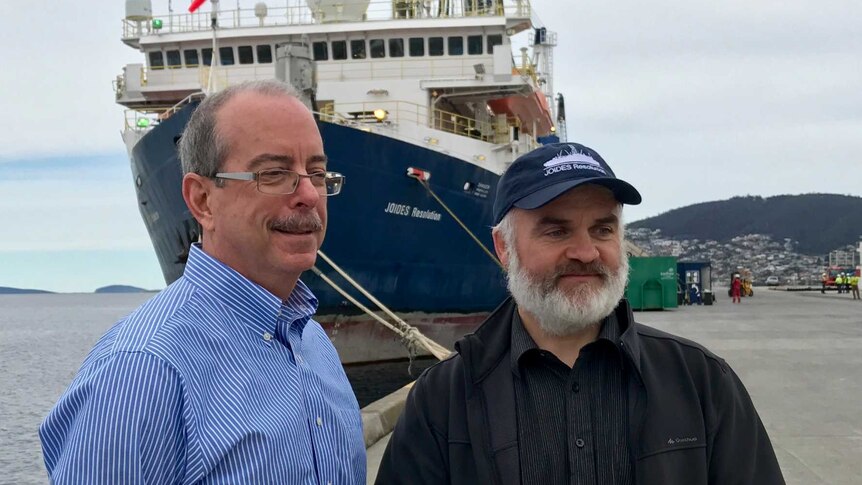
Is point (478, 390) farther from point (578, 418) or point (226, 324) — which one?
point (226, 324)

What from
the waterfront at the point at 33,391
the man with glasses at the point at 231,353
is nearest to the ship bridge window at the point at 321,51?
the waterfront at the point at 33,391

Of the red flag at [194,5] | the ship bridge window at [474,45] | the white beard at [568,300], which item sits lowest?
the white beard at [568,300]

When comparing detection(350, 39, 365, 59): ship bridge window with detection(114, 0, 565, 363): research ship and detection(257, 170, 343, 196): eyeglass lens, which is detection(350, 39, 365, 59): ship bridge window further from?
detection(257, 170, 343, 196): eyeglass lens

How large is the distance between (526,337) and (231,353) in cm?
80

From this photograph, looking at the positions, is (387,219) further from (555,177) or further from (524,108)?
(555,177)

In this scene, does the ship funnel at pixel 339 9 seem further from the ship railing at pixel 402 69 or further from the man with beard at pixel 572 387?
the man with beard at pixel 572 387

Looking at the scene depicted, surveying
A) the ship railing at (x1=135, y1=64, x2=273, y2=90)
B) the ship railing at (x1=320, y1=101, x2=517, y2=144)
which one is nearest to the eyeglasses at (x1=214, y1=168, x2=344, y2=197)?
the ship railing at (x1=320, y1=101, x2=517, y2=144)

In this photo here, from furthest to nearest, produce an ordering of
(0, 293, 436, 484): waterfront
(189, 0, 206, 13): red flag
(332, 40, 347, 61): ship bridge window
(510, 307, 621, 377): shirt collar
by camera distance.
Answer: (332, 40, 347, 61): ship bridge window, (189, 0, 206, 13): red flag, (0, 293, 436, 484): waterfront, (510, 307, 621, 377): shirt collar

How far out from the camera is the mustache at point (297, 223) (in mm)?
2131

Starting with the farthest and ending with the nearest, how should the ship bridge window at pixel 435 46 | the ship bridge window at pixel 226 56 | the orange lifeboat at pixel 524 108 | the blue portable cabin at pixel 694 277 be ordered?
the blue portable cabin at pixel 694 277 → the orange lifeboat at pixel 524 108 → the ship bridge window at pixel 226 56 → the ship bridge window at pixel 435 46

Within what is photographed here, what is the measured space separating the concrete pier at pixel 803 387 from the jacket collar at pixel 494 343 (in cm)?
298

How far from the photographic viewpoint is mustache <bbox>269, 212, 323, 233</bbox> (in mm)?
2131

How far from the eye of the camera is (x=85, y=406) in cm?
172

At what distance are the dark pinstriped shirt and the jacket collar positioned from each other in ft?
0.16
